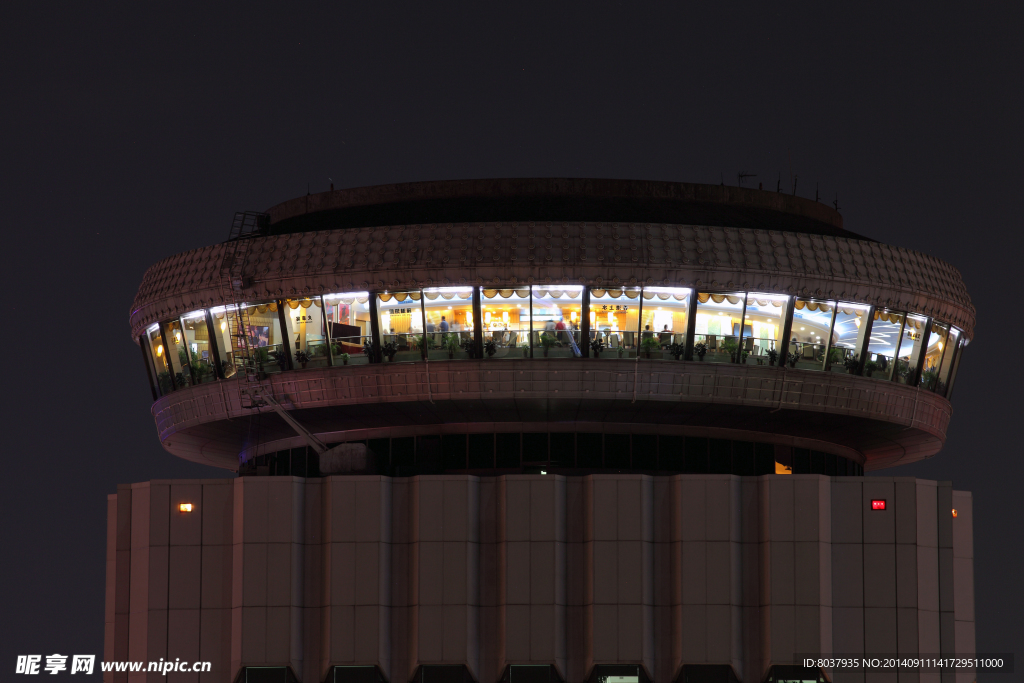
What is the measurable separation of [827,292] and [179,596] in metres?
24.2

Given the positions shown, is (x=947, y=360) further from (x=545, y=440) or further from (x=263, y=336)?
(x=263, y=336)

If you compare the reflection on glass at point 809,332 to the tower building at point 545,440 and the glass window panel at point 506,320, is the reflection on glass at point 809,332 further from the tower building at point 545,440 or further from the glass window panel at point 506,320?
the glass window panel at point 506,320

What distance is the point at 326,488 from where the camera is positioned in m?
51.3

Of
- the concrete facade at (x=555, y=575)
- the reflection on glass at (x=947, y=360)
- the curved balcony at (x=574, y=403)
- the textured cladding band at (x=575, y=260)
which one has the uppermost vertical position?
the textured cladding band at (x=575, y=260)

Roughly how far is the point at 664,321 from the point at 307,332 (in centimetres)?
1254

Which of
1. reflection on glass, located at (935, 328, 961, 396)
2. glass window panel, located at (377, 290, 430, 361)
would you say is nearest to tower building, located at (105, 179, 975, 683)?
glass window panel, located at (377, 290, 430, 361)

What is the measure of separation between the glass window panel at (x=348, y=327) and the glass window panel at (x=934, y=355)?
20554 millimetres

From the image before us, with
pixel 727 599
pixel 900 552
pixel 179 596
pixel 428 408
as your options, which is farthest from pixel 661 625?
pixel 179 596

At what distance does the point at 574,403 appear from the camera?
2156 inches

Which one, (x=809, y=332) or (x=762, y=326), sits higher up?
(x=762, y=326)

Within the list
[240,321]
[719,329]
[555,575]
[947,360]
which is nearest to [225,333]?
[240,321]

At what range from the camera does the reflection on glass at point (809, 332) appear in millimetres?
55031

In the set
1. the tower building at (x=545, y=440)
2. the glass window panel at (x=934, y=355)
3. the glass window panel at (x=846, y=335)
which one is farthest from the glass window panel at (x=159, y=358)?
the glass window panel at (x=934, y=355)

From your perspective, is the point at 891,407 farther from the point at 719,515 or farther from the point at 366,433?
the point at 366,433
